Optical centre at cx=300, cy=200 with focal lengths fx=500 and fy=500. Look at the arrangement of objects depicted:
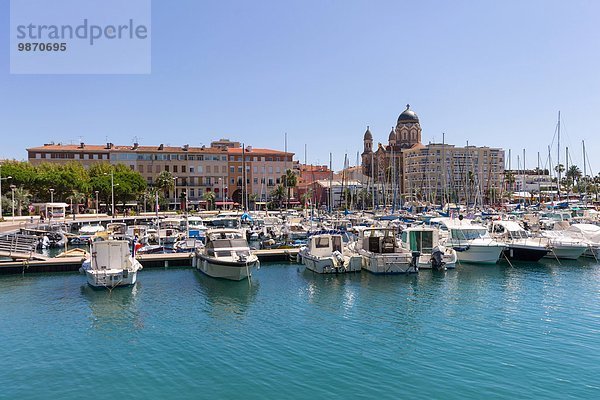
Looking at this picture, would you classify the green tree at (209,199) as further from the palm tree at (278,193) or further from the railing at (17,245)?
the railing at (17,245)

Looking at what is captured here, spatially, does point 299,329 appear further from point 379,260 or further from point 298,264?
point 298,264

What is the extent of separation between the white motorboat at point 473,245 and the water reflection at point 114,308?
93.8 ft

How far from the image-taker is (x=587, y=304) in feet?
102

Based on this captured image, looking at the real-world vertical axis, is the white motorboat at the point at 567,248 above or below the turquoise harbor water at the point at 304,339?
above

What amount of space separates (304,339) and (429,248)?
23671 millimetres

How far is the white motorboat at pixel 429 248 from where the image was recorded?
42.5m

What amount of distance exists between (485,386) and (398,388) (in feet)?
10.6

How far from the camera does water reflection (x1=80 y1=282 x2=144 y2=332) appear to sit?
27219 mm

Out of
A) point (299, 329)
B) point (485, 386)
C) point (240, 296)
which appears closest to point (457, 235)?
point (240, 296)

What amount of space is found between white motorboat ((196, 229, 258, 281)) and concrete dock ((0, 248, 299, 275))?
433cm

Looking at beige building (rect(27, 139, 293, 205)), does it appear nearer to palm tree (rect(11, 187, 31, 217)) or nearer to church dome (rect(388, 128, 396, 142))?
palm tree (rect(11, 187, 31, 217))

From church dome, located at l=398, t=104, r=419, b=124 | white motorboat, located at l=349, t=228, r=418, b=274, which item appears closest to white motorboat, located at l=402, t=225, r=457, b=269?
white motorboat, located at l=349, t=228, r=418, b=274

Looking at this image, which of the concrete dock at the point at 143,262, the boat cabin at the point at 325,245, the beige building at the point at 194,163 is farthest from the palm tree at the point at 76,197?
the boat cabin at the point at 325,245

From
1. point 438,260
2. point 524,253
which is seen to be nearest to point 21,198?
point 438,260
